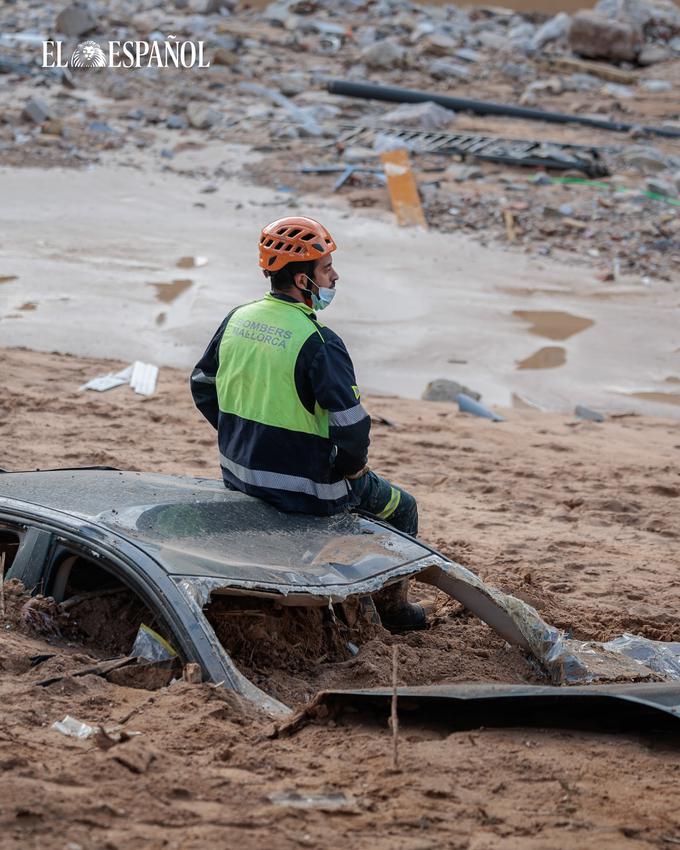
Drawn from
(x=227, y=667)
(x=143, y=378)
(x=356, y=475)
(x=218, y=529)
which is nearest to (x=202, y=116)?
(x=143, y=378)

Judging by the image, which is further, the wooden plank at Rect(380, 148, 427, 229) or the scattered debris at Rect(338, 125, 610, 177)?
the scattered debris at Rect(338, 125, 610, 177)

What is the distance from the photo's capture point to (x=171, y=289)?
1276cm

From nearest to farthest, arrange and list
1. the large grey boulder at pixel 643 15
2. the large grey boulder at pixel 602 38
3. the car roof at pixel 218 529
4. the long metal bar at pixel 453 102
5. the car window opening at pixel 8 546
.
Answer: the car roof at pixel 218 529, the car window opening at pixel 8 546, the long metal bar at pixel 453 102, the large grey boulder at pixel 602 38, the large grey boulder at pixel 643 15

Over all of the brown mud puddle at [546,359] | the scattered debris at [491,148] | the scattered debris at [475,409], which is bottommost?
the brown mud puddle at [546,359]

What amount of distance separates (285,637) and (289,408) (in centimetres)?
97

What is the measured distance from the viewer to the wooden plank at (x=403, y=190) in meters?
15.9

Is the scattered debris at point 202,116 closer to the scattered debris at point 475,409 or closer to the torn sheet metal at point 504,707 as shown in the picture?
the scattered debris at point 475,409

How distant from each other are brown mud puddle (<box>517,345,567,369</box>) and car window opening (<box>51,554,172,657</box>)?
25.3 ft

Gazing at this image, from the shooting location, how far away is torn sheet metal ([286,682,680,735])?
3.69 m

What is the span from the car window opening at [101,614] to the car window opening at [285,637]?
29 cm

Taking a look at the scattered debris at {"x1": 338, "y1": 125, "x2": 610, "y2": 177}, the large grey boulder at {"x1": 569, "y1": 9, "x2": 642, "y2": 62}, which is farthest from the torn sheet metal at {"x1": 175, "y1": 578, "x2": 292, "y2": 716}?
the large grey boulder at {"x1": 569, "y1": 9, "x2": 642, "y2": 62}

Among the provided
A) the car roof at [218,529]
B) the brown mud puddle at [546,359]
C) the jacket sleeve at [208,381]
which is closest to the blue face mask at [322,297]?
the jacket sleeve at [208,381]

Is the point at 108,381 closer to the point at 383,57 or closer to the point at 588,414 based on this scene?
the point at 588,414

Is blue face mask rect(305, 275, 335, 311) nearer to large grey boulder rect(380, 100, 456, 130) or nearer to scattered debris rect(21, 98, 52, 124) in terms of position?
scattered debris rect(21, 98, 52, 124)
